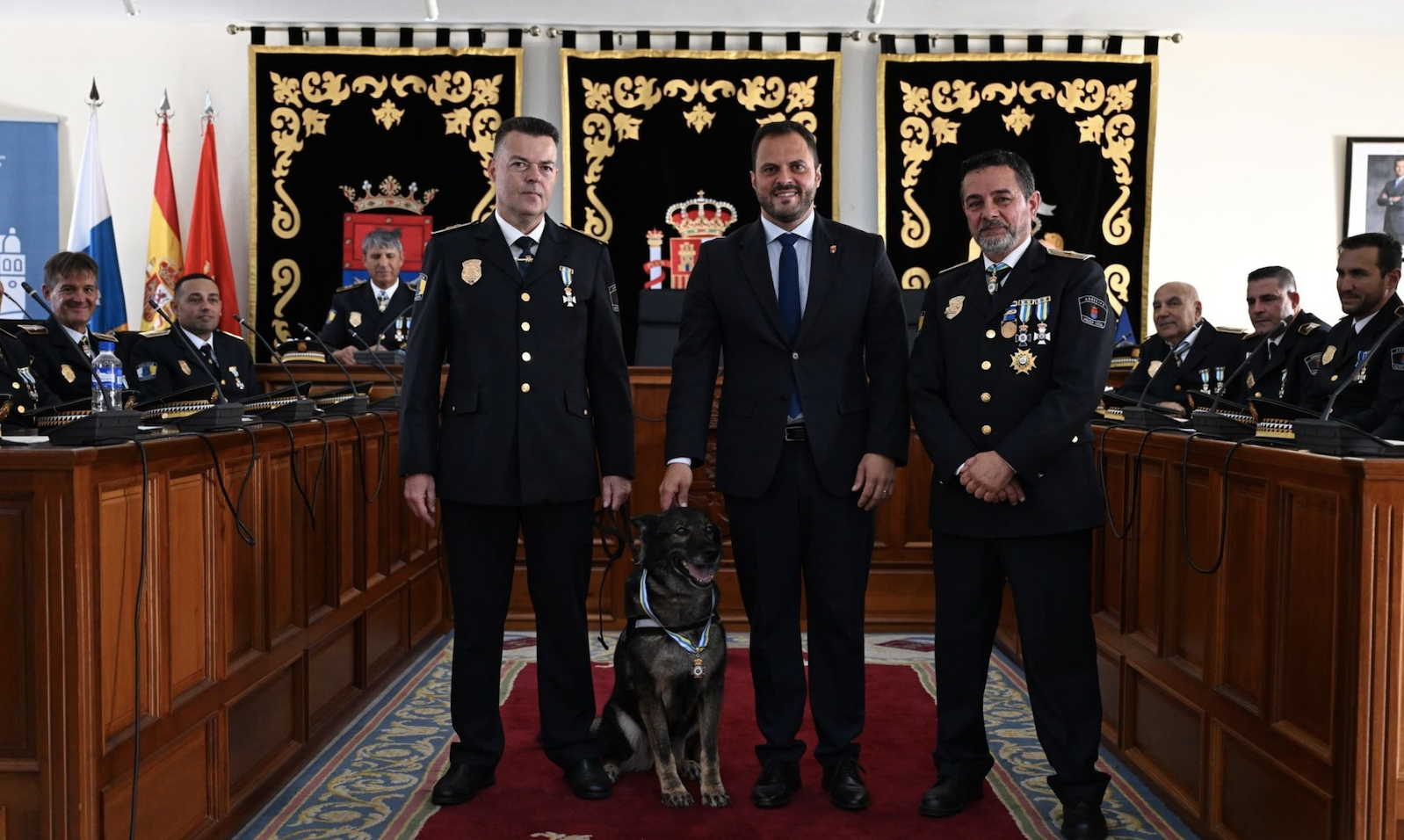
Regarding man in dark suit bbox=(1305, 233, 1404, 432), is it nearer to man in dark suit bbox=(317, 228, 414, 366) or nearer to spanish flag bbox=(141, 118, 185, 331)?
man in dark suit bbox=(317, 228, 414, 366)

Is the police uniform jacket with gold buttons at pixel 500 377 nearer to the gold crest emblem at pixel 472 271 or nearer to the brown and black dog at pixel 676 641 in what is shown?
the gold crest emblem at pixel 472 271

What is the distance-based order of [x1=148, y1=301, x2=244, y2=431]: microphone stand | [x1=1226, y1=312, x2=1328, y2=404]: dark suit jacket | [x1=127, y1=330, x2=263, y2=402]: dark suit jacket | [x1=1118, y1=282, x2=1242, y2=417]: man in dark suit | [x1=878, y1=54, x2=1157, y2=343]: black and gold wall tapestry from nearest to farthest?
[x1=148, y1=301, x2=244, y2=431]: microphone stand < [x1=1226, y1=312, x2=1328, y2=404]: dark suit jacket < [x1=127, y1=330, x2=263, y2=402]: dark suit jacket < [x1=1118, y1=282, x2=1242, y2=417]: man in dark suit < [x1=878, y1=54, x2=1157, y2=343]: black and gold wall tapestry

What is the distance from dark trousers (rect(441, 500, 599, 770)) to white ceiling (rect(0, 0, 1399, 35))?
4.64 metres

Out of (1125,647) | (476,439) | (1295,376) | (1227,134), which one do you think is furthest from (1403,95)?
(476,439)

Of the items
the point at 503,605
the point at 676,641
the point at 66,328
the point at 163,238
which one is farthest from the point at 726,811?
the point at 163,238

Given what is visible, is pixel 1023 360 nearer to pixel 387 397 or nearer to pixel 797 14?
pixel 387 397

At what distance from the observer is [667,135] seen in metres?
6.86

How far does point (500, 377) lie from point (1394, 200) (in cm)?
656

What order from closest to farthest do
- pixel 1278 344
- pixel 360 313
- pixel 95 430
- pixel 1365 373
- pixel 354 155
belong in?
pixel 95 430 < pixel 1365 373 < pixel 1278 344 < pixel 360 313 < pixel 354 155

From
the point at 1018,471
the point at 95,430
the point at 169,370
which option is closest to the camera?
the point at 95,430

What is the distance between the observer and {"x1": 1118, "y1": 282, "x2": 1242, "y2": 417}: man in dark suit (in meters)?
5.01

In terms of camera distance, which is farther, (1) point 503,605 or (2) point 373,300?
(2) point 373,300

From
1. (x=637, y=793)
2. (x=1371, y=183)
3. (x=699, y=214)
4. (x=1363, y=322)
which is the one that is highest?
(x=1371, y=183)

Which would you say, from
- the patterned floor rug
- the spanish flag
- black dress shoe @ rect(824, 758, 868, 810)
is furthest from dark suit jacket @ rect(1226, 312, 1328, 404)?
the spanish flag
